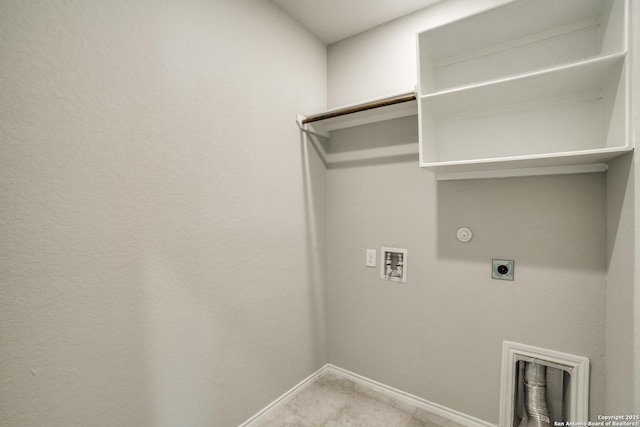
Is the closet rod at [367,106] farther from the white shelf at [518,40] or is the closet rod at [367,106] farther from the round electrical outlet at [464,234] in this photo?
the round electrical outlet at [464,234]

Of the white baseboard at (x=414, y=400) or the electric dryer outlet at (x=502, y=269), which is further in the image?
the white baseboard at (x=414, y=400)

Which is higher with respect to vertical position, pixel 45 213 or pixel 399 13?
pixel 399 13

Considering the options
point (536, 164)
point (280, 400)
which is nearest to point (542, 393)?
point (536, 164)

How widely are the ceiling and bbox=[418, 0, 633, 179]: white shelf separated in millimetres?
461

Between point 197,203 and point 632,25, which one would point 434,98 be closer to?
point 632,25

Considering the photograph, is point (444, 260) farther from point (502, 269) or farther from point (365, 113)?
point (365, 113)

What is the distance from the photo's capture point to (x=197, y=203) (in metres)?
1.37

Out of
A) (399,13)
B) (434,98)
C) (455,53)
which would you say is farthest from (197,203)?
(399,13)

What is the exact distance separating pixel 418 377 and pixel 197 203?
174 centimetres

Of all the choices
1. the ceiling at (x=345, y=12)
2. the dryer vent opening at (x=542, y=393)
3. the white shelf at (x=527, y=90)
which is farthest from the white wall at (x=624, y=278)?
the ceiling at (x=345, y=12)

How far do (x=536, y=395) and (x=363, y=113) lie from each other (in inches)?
74.0

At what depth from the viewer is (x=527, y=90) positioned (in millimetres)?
1352

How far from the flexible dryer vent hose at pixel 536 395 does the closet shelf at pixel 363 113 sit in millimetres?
1611

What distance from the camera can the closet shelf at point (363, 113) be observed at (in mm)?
1635
